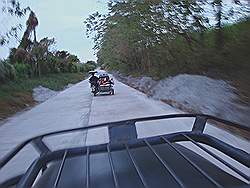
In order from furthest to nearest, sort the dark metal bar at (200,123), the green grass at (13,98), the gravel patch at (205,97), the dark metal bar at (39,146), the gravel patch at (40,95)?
the gravel patch at (40,95)
the green grass at (13,98)
the gravel patch at (205,97)
the dark metal bar at (200,123)
the dark metal bar at (39,146)

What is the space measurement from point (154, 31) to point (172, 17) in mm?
4533

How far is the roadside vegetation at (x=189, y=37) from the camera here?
1052 cm

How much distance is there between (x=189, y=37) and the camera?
16.2 meters

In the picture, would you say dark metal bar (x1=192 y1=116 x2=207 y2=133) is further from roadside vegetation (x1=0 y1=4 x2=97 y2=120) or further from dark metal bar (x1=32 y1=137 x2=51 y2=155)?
roadside vegetation (x1=0 y1=4 x2=97 y2=120)

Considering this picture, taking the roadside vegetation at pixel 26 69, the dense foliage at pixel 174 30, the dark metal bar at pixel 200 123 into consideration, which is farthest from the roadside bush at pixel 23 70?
the dark metal bar at pixel 200 123

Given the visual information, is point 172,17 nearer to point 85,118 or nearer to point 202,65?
point 202,65

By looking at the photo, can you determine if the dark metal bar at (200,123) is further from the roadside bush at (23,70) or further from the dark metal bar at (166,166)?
the roadside bush at (23,70)

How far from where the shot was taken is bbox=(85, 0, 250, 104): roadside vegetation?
10.5m

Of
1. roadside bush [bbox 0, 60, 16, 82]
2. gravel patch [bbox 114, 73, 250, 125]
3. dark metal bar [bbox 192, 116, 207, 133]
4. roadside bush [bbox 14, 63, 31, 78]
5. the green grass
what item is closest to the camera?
dark metal bar [bbox 192, 116, 207, 133]

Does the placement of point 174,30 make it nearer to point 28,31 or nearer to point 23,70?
point 23,70

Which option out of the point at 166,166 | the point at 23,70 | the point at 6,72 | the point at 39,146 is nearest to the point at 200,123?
the point at 166,166

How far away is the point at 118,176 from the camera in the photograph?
1911 millimetres

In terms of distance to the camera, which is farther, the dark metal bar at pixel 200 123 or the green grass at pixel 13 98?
the green grass at pixel 13 98

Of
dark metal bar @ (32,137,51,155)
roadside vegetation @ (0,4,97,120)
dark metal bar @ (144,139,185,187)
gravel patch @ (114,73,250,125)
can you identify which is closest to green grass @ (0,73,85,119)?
roadside vegetation @ (0,4,97,120)
